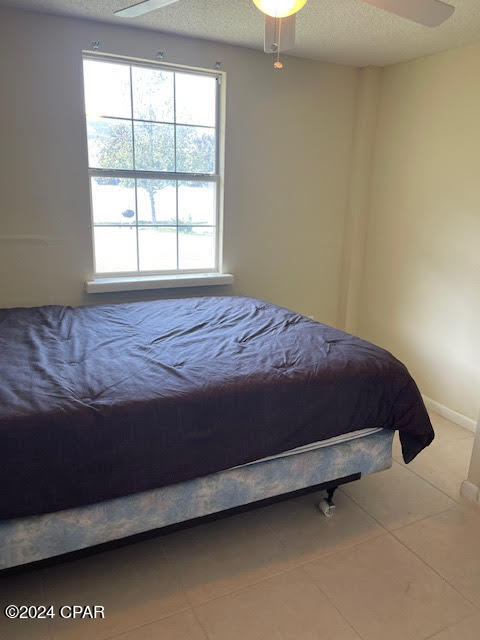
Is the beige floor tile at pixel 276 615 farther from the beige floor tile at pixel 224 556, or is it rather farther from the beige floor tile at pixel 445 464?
the beige floor tile at pixel 445 464

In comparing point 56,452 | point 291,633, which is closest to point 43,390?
point 56,452

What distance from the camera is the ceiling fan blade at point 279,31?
179 cm

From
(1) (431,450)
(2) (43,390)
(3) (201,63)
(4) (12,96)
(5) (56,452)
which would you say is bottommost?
(1) (431,450)

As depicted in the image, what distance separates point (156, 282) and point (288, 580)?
2030mm

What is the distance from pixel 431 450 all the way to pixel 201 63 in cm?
285

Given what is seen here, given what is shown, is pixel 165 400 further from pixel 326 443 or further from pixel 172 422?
pixel 326 443

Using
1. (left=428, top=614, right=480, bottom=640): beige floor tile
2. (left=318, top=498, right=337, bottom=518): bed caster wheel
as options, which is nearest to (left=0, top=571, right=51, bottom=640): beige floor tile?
(left=318, top=498, right=337, bottom=518): bed caster wheel

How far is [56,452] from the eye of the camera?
1414 millimetres

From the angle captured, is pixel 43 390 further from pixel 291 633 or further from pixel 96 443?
pixel 291 633

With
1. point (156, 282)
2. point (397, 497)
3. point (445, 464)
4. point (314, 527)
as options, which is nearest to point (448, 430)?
point (445, 464)

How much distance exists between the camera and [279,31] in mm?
1781

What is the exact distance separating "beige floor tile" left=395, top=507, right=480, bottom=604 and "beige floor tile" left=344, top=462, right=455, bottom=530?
5cm

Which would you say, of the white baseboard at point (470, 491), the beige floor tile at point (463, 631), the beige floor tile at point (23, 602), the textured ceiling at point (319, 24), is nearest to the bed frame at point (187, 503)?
the beige floor tile at point (23, 602)

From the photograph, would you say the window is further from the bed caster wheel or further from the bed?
the bed caster wheel
